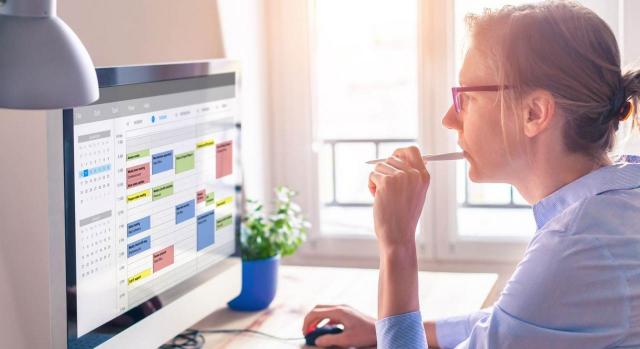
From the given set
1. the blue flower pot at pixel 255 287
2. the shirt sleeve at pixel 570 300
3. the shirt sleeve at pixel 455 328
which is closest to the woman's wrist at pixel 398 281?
the shirt sleeve at pixel 570 300

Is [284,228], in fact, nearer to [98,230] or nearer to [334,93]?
[98,230]

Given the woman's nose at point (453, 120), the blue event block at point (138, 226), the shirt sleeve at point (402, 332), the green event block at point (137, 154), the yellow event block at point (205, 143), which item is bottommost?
the shirt sleeve at point (402, 332)

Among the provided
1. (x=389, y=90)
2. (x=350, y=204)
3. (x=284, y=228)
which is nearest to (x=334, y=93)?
(x=389, y=90)

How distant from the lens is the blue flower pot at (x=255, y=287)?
6.55ft

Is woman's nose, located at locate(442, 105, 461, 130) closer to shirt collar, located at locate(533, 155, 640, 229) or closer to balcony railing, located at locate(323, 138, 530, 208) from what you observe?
shirt collar, located at locate(533, 155, 640, 229)

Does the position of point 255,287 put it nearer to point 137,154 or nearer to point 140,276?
point 140,276

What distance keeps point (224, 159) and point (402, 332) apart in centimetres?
63

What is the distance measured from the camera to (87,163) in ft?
4.41

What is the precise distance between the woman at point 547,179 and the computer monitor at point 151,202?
376 millimetres

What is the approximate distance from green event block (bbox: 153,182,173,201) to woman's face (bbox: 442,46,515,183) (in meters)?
0.52

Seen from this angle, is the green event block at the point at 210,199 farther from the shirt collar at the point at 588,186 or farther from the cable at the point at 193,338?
the shirt collar at the point at 588,186

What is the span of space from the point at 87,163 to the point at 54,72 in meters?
0.38

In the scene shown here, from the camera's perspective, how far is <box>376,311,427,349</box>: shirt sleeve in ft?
4.55

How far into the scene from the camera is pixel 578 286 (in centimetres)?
122
